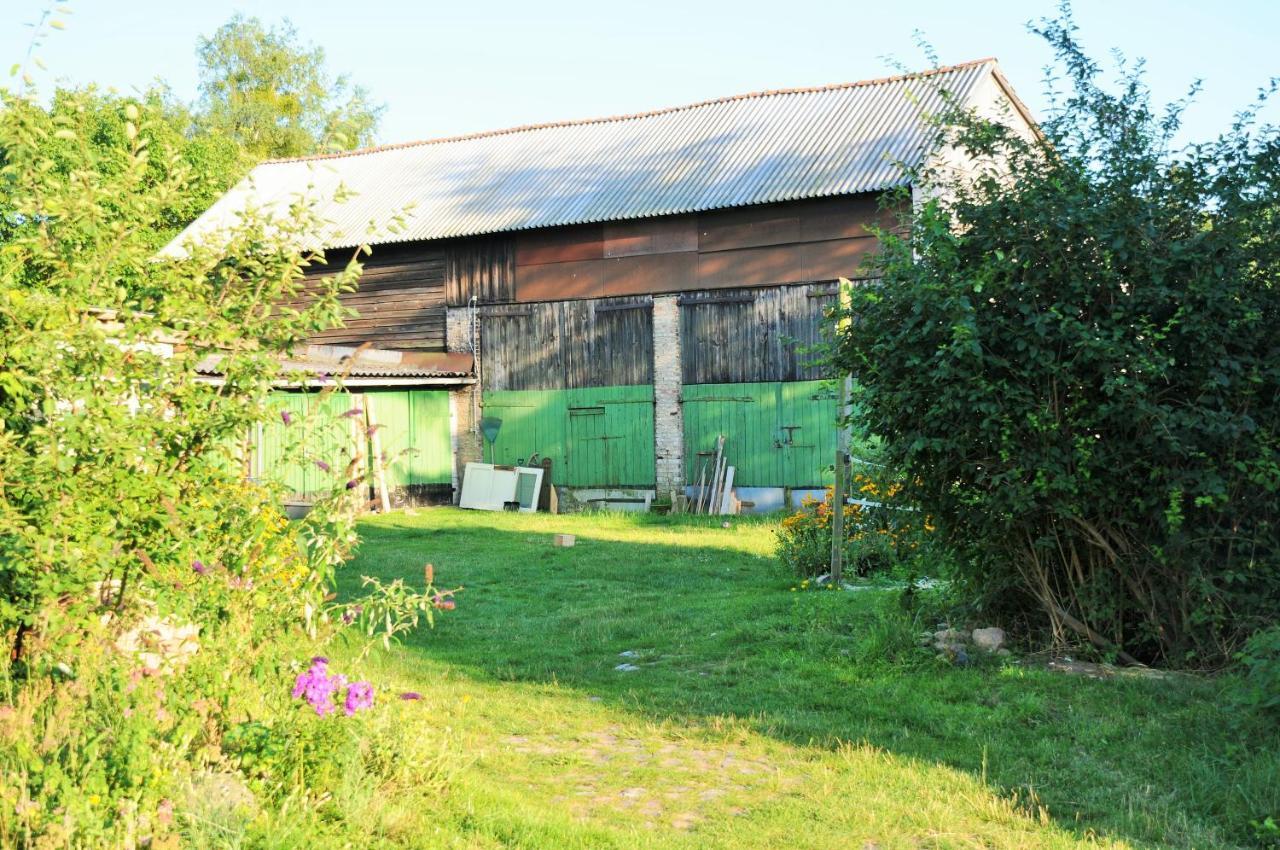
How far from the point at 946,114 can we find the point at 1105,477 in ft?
8.29

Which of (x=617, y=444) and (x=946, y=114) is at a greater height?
(x=946, y=114)

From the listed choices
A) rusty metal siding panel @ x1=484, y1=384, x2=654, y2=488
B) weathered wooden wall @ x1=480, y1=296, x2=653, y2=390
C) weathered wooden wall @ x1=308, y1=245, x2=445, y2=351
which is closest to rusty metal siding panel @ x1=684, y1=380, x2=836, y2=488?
rusty metal siding panel @ x1=484, y1=384, x2=654, y2=488

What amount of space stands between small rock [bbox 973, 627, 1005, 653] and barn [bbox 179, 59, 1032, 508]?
10470 millimetres

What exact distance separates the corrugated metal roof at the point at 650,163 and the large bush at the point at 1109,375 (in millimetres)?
10816

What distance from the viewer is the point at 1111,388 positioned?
6.42 metres

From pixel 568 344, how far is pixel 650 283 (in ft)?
6.47

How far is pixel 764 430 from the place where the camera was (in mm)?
19516

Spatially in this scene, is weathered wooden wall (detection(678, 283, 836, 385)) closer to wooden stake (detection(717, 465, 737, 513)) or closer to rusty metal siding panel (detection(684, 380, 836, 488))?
rusty metal siding panel (detection(684, 380, 836, 488))

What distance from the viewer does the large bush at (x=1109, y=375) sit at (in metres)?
6.54

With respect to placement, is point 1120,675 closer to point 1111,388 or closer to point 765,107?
point 1111,388

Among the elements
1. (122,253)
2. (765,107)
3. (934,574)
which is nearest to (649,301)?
(765,107)

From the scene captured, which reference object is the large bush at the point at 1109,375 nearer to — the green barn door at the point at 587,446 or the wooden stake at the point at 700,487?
the wooden stake at the point at 700,487

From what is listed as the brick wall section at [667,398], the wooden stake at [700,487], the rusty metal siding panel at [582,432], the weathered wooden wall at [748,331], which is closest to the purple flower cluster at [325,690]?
the weathered wooden wall at [748,331]

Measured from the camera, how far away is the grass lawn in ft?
15.3
